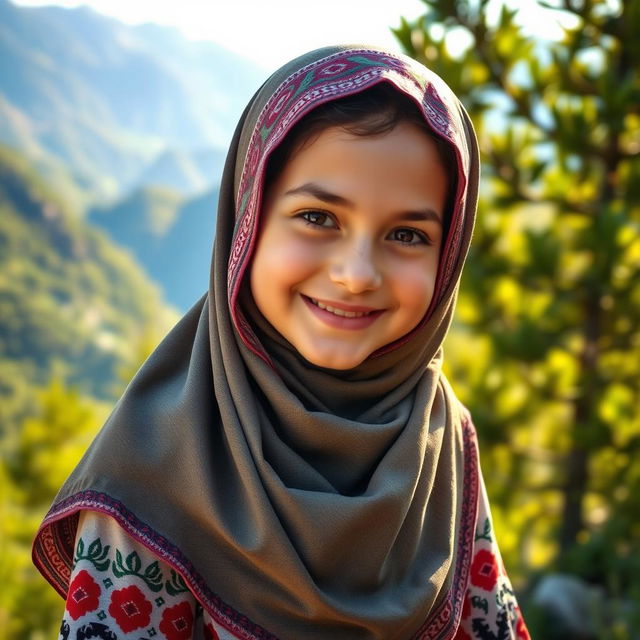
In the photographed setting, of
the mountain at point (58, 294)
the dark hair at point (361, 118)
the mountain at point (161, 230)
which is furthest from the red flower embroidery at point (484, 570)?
the mountain at point (161, 230)

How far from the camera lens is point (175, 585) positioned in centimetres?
100

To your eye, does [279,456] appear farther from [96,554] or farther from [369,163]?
[369,163]

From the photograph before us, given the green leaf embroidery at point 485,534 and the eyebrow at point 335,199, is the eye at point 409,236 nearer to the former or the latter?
the eyebrow at point 335,199

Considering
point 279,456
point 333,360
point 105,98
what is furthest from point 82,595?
point 105,98

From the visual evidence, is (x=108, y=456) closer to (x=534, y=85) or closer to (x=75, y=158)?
(x=534, y=85)

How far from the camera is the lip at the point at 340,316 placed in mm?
1012

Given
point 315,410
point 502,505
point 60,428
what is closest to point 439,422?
point 315,410

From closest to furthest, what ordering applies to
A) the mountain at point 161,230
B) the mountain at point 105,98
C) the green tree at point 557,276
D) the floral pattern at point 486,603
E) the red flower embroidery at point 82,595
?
the red flower embroidery at point 82,595 → the floral pattern at point 486,603 → the green tree at point 557,276 → the mountain at point 161,230 → the mountain at point 105,98

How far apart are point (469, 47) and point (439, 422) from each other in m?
2.70

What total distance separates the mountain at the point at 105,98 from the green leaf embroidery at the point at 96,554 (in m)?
94.1

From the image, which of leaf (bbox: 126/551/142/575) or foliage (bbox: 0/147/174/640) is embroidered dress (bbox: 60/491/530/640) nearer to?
leaf (bbox: 126/551/142/575)

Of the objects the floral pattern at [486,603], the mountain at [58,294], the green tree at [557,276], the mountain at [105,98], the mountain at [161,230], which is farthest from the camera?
the mountain at [105,98]

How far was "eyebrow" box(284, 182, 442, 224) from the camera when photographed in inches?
38.3

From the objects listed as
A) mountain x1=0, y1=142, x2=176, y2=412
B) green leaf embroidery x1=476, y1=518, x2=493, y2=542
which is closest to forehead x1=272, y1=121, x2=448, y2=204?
green leaf embroidery x1=476, y1=518, x2=493, y2=542
